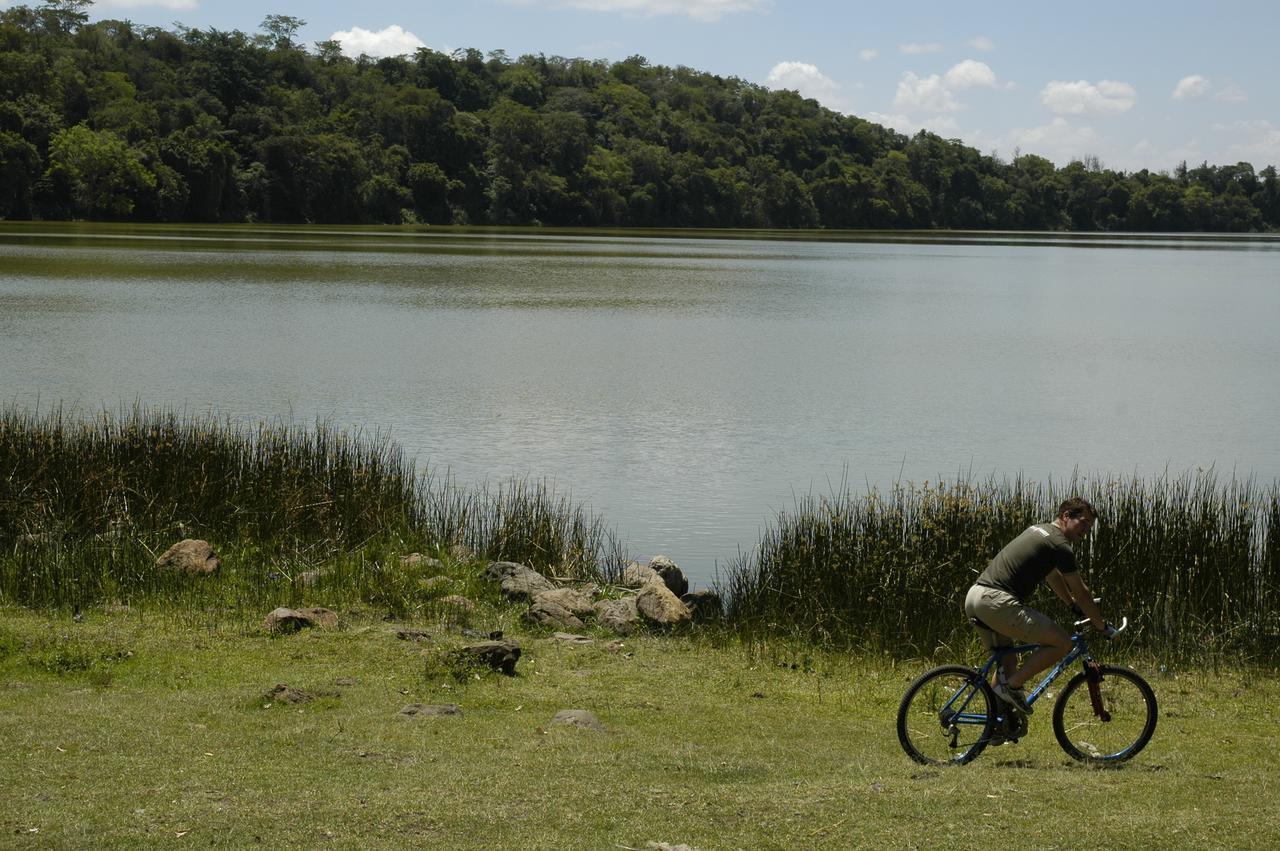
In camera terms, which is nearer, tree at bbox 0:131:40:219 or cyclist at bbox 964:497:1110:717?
cyclist at bbox 964:497:1110:717

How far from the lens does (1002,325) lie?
3672 centimetres

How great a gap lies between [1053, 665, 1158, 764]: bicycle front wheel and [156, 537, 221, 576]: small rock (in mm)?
6391

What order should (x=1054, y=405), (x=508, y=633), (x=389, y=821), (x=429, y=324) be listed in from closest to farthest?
(x=389, y=821), (x=508, y=633), (x=1054, y=405), (x=429, y=324)

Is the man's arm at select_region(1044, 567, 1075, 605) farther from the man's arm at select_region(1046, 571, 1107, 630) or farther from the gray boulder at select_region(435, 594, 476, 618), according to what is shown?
the gray boulder at select_region(435, 594, 476, 618)

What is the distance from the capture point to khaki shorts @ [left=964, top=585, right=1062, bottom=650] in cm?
634

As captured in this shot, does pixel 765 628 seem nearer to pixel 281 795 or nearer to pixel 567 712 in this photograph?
pixel 567 712

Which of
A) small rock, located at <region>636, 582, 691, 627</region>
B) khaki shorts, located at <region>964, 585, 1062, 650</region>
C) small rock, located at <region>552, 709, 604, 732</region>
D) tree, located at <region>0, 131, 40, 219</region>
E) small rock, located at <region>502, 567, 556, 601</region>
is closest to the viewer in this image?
khaki shorts, located at <region>964, 585, 1062, 650</region>

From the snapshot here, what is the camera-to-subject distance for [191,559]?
10312 mm

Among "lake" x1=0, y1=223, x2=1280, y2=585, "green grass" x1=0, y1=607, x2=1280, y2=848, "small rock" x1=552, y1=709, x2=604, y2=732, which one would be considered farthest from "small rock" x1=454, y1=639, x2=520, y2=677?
"lake" x1=0, y1=223, x2=1280, y2=585

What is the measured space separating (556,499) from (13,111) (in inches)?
3119

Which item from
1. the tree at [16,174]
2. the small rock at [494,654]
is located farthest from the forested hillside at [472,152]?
the small rock at [494,654]

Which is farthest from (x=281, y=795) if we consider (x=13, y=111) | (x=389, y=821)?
(x=13, y=111)

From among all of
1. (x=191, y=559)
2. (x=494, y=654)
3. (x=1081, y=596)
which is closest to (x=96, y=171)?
(x=191, y=559)

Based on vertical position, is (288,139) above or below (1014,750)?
above
